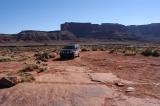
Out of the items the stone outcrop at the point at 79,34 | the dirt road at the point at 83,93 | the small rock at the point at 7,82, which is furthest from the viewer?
the stone outcrop at the point at 79,34

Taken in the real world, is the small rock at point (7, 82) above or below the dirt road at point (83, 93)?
above

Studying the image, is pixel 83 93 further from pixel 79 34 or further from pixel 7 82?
pixel 79 34

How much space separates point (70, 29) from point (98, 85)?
17353 centimetres

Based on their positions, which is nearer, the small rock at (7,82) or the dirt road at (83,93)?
the dirt road at (83,93)

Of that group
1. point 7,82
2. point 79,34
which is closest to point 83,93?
point 7,82

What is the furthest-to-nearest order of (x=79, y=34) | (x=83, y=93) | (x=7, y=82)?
(x=79, y=34) → (x=7, y=82) → (x=83, y=93)

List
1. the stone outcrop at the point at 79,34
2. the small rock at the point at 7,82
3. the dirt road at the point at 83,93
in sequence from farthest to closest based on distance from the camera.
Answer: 1. the stone outcrop at the point at 79,34
2. the small rock at the point at 7,82
3. the dirt road at the point at 83,93

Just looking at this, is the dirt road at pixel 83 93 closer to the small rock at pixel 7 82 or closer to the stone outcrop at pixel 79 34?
the small rock at pixel 7 82

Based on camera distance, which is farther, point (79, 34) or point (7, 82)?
point (79, 34)

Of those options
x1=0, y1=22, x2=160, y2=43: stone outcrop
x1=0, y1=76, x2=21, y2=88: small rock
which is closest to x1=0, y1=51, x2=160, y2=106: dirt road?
x1=0, y1=76, x2=21, y2=88: small rock

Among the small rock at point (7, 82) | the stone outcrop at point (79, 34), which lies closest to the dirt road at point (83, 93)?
the small rock at point (7, 82)

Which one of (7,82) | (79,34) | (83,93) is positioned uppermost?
(79,34)

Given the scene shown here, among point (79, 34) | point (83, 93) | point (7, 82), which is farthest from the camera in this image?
point (79, 34)

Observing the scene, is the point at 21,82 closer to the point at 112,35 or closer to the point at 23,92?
the point at 23,92
